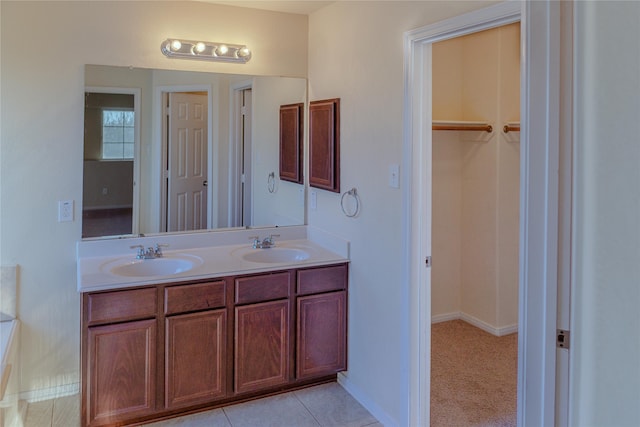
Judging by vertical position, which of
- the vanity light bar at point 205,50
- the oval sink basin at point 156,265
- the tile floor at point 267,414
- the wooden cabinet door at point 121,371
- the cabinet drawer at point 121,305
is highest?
the vanity light bar at point 205,50

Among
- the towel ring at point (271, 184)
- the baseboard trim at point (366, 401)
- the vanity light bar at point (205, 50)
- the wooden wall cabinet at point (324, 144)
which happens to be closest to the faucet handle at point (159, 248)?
the towel ring at point (271, 184)

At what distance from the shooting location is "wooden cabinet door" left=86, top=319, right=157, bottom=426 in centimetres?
240

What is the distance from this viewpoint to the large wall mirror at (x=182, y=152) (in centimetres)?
290

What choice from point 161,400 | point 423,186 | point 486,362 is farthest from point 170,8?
point 486,362

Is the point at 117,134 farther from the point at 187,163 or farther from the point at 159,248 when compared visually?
the point at 159,248

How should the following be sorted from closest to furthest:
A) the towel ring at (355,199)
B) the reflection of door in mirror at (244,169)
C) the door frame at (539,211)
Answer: the door frame at (539,211) < the towel ring at (355,199) < the reflection of door in mirror at (244,169)

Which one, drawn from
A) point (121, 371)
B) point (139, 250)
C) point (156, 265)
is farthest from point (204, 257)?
point (121, 371)

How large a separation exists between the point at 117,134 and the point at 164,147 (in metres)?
0.29

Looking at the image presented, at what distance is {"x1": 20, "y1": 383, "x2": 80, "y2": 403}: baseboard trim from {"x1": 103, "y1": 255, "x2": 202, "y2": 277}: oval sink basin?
77 cm

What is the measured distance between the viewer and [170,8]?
2990mm

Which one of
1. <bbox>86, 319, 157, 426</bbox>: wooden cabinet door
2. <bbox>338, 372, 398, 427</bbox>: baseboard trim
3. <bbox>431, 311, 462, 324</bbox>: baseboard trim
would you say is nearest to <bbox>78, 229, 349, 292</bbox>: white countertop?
<bbox>86, 319, 157, 426</bbox>: wooden cabinet door

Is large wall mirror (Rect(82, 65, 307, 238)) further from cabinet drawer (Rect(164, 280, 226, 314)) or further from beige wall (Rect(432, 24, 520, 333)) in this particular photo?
beige wall (Rect(432, 24, 520, 333))

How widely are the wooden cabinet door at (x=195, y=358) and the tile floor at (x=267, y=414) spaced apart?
12 centimetres

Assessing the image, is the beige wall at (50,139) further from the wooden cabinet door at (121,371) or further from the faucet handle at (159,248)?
the wooden cabinet door at (121,371)
